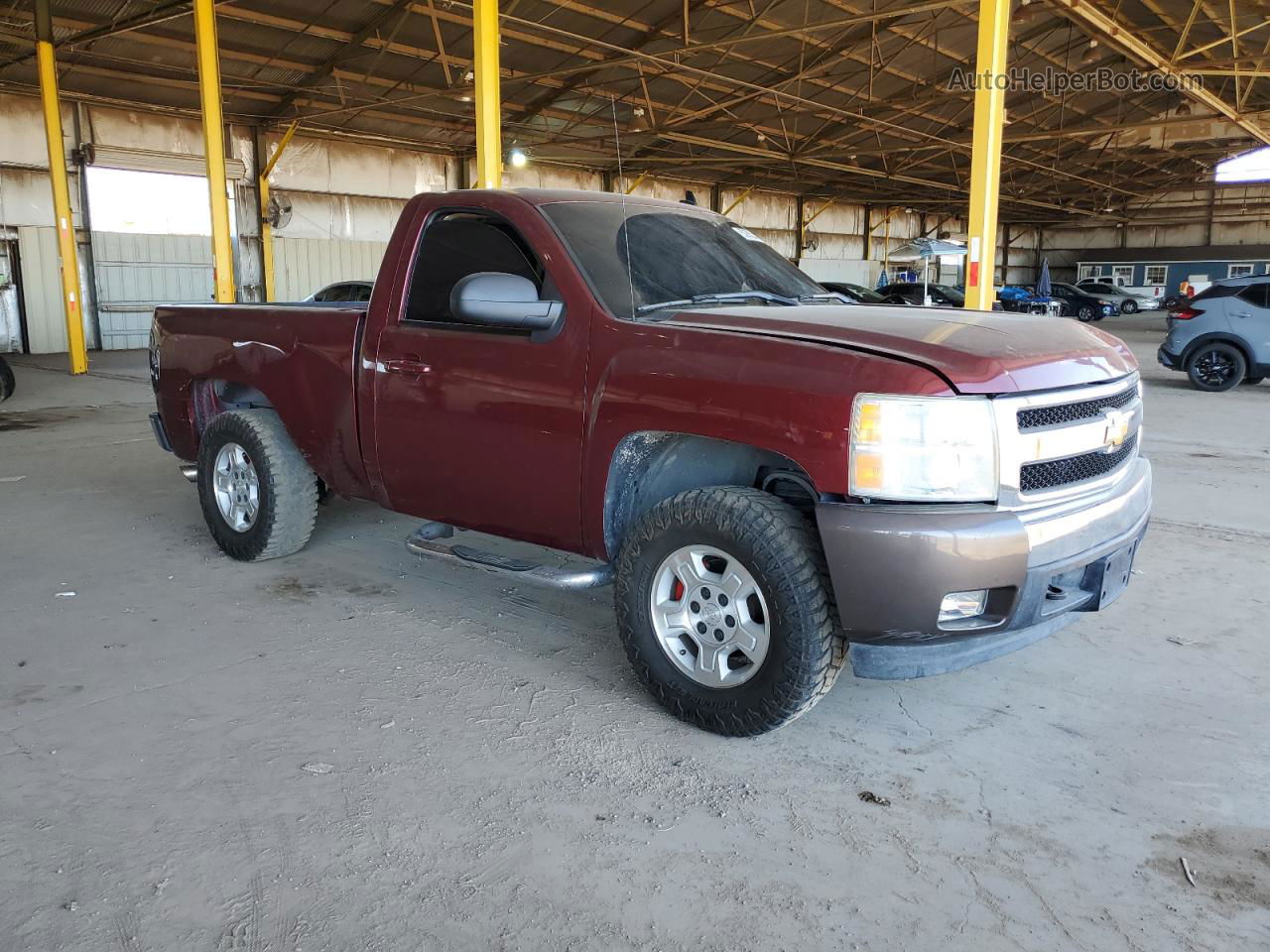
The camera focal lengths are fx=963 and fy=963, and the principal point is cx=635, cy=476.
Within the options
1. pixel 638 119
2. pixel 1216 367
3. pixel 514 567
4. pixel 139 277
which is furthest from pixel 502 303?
pixel 139 277

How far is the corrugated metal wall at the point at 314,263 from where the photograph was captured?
22.2 meters

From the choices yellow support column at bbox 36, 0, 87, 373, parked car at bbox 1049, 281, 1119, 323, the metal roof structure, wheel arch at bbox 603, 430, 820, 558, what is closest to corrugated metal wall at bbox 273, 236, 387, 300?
the metal roof structure

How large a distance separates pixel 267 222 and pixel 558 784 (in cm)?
2145

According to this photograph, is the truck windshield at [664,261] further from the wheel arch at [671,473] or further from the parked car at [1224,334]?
the parked car at [1224,334]

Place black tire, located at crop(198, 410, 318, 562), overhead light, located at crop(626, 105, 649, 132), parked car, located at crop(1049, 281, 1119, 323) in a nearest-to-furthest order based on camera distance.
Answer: black tire, located at crop(198, 410, 318, 562), overhead light, located at crop(626, 105, 649, 132), parked car, located at crop(1049, 281, 1119, 323)

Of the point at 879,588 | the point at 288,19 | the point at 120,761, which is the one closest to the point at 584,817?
the point at 879,588

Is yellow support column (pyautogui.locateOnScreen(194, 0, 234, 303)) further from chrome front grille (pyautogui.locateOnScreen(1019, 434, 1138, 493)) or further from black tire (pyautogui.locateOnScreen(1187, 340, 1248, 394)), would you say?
black tire (pyautogui.locateOnScreen(1187, 340, 1248, 394))

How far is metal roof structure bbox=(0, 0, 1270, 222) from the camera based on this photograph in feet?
52.9

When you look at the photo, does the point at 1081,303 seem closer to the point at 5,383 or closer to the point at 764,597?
the point at 5,383

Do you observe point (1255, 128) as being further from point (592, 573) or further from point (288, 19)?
point (592, 573)

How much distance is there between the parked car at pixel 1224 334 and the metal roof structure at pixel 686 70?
14.2 ft

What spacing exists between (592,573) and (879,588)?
119cm

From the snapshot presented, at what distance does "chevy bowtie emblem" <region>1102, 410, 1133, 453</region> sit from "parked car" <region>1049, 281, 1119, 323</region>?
32131 mm

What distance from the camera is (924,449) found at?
8.96 ft
